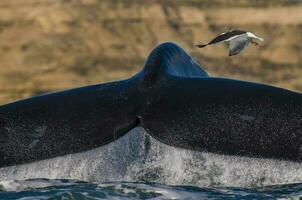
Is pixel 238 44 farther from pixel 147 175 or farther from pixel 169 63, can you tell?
pixel 147 175

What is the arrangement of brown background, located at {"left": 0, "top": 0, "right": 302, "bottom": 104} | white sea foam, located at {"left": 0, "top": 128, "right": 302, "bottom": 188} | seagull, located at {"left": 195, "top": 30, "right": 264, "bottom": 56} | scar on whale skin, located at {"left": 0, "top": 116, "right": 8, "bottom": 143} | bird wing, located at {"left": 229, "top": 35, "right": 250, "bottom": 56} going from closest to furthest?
white sea foam, located at {"left": 0, "top": 128, "right": 302, "bottom": 188} < scar on whale skin, located at {"left": 0, "top": 116, "right": 8, "bottom": 143} < seagull, located at {"left": 195, "top": 30, "right": 264, "bottom": 56} < bird wing, located at {"left": 229, "top": 35, "right": 250, "bottom": 56} < brown background, located at {"left": 0, "top": 0, "right": 302, "bottom": 104}

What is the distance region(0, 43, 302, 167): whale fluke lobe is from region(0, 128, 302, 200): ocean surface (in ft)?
0.31

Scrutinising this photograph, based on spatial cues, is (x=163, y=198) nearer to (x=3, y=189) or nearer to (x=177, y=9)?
(x=3, y=189)

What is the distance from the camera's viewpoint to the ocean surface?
7.55 m

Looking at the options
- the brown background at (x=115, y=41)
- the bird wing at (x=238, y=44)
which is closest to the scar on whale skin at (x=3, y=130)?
the bird wing at (x=238, y=44)

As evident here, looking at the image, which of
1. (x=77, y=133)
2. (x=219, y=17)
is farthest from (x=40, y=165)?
(x=219, y=17)

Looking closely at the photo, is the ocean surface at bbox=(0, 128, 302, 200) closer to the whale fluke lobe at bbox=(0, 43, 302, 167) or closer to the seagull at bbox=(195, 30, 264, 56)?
the whale fluke lobe at bbox=(0, 43, 302, 167)

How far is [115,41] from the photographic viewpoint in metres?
138

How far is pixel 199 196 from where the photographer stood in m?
8.00

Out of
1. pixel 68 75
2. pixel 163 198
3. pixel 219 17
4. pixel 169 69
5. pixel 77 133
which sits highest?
pixel 219 17

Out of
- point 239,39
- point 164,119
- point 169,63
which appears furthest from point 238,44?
point 164,119

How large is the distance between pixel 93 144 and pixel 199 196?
42.8 inches

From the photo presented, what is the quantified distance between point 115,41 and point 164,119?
131m

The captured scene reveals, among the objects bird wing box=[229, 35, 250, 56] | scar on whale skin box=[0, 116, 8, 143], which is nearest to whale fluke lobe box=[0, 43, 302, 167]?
scar on whale skin box=[0, 116, 8, 143]
